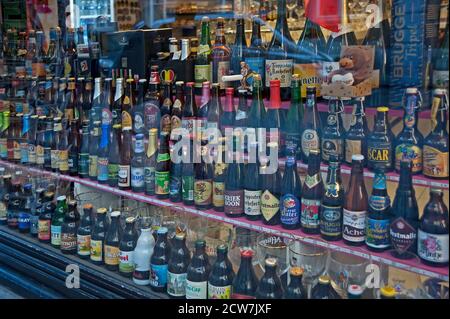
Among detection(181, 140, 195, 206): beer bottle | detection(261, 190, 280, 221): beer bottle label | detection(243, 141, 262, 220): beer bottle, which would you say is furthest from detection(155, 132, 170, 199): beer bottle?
detection(261, 190, 280, 221): beer bottle label

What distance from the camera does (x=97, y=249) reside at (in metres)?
3.01

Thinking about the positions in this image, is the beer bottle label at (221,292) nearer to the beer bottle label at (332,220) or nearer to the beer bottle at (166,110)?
the beer bottle label at (332,220)

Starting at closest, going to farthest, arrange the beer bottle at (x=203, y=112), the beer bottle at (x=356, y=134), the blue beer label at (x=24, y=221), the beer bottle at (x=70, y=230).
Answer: the beer bottle at (x=356, y=134), the beer bottle at (x=203, y=112), the beer bottle at (x=70, y=230), the blue beer label at (x=24, y=221)

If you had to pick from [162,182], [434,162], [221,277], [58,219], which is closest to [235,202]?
[221,277]

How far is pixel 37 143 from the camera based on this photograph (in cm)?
350

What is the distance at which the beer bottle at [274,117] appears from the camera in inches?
101

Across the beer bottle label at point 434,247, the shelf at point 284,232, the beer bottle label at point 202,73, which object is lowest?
the shelf at point 284,232

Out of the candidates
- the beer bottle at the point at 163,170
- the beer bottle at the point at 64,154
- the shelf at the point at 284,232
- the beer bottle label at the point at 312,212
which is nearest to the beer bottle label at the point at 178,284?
the shelf at the point at 284,232

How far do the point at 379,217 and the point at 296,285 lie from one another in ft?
1.34

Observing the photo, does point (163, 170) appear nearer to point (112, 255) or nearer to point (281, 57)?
point (112, 255)

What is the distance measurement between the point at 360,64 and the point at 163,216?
3.98 feet

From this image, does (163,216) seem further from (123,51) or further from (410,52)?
(410,52)

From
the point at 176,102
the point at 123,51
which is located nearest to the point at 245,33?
the point at 176,102

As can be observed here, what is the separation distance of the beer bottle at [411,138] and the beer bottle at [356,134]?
157mm
